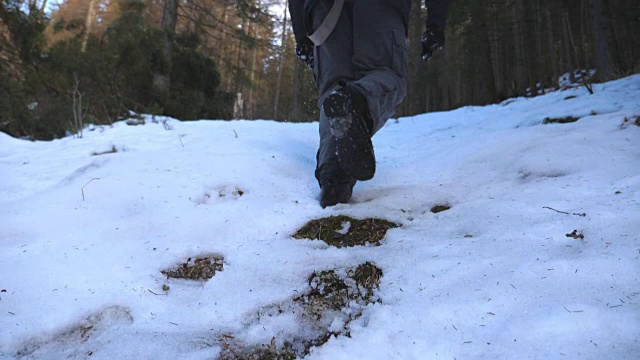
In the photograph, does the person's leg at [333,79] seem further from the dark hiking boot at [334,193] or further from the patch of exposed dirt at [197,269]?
the patch of exposed dirt at [197,269]

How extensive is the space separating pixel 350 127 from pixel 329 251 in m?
0.55

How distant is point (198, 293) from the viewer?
120 cm

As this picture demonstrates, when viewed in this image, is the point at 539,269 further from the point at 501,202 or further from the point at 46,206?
the point at 46,206

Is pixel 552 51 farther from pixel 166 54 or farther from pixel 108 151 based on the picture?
pixel 108 151

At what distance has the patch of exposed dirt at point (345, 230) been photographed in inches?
59.0

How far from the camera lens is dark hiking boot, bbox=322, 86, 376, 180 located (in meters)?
1.58

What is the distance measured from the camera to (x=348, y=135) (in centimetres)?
162

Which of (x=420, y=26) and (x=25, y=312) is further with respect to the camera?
(x=420, y=26)

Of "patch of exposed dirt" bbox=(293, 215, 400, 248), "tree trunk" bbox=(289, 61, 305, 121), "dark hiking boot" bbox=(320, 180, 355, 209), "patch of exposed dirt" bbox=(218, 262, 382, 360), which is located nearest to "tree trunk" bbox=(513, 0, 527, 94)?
"tree trunk" bbox=(289, 61, 305, 121)

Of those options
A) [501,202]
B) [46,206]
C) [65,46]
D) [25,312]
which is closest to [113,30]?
[65,46]

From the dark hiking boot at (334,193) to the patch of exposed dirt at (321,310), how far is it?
62 cm

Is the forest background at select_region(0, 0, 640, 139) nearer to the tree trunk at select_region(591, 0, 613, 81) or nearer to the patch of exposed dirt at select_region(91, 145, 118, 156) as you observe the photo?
the tree trunk at select_region(591, 0, 613, 81)

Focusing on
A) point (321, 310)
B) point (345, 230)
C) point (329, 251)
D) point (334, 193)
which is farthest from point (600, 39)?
point (321, 310)

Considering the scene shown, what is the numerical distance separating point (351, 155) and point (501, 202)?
0.66 m
